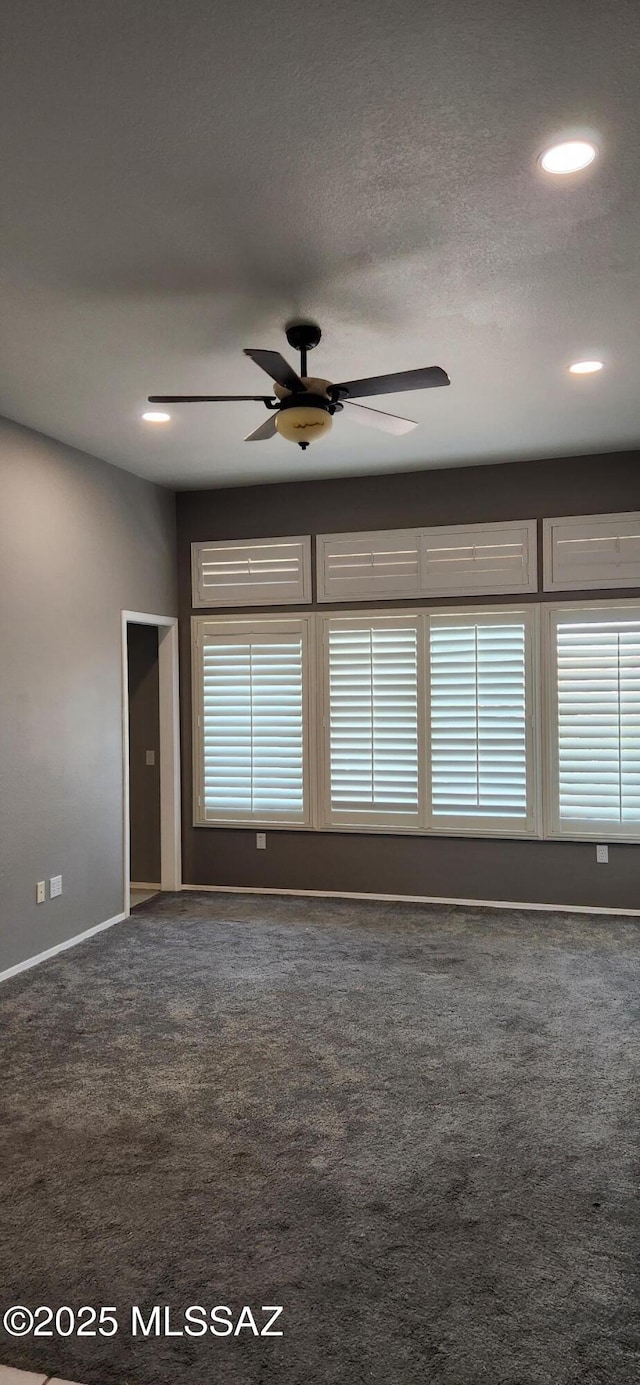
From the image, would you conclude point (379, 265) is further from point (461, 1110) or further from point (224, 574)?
point (224, 574)

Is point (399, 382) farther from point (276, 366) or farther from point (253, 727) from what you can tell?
point (253, 727)

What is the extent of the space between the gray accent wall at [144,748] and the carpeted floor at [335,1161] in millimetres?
1786

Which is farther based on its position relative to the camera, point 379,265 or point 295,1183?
point 379,265

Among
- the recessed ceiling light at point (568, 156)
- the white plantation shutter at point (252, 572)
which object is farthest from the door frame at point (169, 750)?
the recessed ceiling light at point (568, 156)

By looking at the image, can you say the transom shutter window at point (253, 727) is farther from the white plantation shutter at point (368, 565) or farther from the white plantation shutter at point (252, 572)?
the white plantation shutter at point (368, 565)

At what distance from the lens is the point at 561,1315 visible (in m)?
2.00

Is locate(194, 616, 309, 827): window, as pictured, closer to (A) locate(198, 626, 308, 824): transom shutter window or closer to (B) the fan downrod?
(A) locate(198, 626, 308, 824): transom shutter window

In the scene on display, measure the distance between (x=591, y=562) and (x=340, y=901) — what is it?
9.07ft

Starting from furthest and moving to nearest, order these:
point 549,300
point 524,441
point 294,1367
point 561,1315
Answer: point 524,441 < point 549,300 < point 561,1315 < point 294,1367

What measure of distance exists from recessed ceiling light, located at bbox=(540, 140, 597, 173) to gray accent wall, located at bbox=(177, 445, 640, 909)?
3230 millimetres

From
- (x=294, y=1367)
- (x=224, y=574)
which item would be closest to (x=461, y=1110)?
(x=294, y=1367)

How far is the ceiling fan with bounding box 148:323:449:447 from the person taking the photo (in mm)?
3021

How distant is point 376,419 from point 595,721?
271 centimetres

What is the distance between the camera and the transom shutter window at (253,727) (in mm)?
6105
